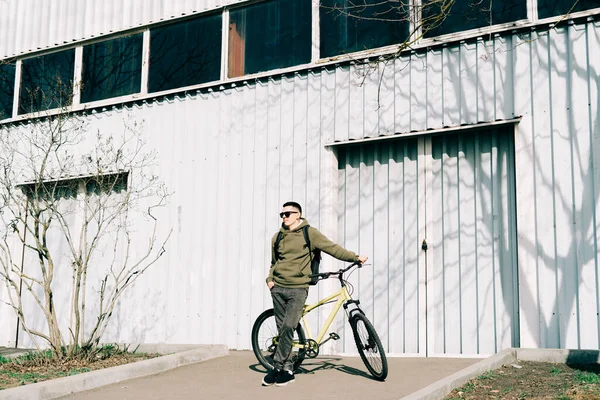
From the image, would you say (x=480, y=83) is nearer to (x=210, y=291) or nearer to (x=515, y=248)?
(x=515, y=248)

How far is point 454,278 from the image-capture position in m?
9.14

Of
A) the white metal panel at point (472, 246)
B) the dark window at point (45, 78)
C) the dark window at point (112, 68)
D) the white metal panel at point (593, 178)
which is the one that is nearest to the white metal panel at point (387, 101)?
the white metal panel at point (472, 246)

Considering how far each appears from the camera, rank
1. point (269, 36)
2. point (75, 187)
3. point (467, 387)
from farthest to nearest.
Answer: point (75, 187) < point (269, 36) < point (467, 387)

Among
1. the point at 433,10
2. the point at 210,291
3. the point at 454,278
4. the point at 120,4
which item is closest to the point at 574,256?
the point at 454,278

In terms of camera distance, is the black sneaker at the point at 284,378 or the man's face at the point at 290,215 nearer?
the black sneaker at the point at 284,378

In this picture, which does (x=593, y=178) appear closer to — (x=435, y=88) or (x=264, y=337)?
(x=435, y=88)

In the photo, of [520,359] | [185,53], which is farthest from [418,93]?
[185,53]

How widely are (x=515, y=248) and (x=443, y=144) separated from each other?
1755 mm

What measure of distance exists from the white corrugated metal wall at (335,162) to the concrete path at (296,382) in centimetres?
126

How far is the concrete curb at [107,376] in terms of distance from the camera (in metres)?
6.66

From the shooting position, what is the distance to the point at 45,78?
13.8m

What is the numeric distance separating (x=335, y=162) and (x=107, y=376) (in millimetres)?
4489

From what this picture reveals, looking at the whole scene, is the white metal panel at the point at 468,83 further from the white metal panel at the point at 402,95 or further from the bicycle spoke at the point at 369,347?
the bicycle spoke at the point at 369,347

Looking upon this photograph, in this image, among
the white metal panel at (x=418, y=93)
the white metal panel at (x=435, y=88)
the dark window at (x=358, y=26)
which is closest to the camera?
the white metal panel at (x=435, y=88)
